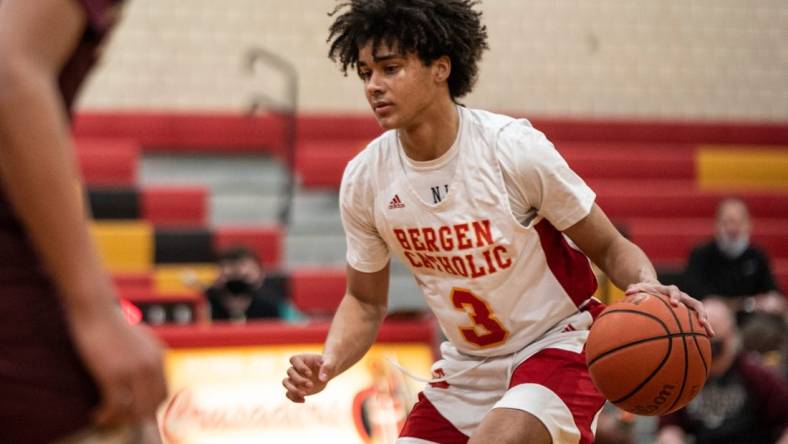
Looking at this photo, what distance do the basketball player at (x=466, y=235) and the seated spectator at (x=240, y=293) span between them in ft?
12.4

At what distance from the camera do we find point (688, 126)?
40.0 ft

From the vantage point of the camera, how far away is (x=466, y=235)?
359 centimetres

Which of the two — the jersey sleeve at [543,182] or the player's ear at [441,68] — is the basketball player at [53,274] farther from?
the player's ear at [441,68]

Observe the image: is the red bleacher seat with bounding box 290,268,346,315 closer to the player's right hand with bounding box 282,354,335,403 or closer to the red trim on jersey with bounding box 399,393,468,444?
the red trim on jersey with bounding box 399,393,468,444

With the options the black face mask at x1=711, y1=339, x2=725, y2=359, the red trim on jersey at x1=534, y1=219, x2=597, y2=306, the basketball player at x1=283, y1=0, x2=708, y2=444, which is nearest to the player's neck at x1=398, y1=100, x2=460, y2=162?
the basketball player at x1=283, y1=0, x2=708, y2=444

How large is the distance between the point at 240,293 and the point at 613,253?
453cm

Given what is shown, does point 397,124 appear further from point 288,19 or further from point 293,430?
point 288,19

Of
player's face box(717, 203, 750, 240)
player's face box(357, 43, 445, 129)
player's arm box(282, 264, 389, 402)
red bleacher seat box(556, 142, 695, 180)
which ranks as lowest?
red bleacher seat box(556, 142, 695, 180)

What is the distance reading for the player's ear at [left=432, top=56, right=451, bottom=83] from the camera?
3756 millimetres

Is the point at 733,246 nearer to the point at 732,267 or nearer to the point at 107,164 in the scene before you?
the point at 732,267

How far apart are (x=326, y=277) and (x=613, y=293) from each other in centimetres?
207

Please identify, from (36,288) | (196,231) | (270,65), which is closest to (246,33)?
(270,65)

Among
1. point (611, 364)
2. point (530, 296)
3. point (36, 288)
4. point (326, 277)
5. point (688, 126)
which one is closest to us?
point (36, 288)

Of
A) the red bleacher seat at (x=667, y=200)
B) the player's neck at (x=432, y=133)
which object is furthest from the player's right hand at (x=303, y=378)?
the red bleacher seat at (x=667, y=200)
